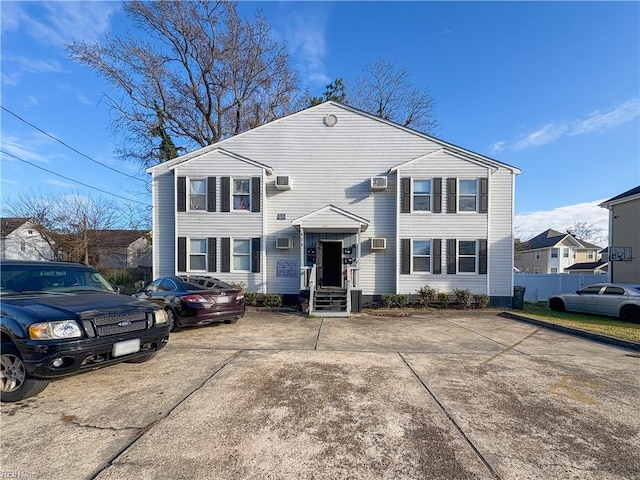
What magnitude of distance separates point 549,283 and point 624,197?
5.06 metres

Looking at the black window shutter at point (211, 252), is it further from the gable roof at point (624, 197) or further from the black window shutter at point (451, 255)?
the gable roof at point (624, 197)

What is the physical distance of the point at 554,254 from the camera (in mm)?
34781

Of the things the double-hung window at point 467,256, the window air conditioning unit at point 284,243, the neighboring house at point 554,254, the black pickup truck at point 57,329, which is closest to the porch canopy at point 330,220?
the window air conditioning unit at point 284,243

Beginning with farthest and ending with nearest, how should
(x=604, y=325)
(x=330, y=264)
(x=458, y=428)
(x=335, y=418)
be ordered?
(x=330, y=264) → (x=604, y=325) → (x=335, y=418) → (x=458, y=428)

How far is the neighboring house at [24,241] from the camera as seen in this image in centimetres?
2006

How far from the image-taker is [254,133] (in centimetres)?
1310

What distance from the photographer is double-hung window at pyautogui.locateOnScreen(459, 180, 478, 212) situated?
12484mm

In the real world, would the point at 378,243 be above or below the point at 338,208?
below

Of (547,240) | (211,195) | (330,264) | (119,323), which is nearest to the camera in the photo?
(119,323)

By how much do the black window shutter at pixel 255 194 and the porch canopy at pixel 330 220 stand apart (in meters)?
1.88

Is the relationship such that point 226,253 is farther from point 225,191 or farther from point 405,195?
point 405,195

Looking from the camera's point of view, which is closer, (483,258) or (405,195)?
(483,258)

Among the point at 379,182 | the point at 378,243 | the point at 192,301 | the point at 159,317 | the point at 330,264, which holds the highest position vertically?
the point at 379,182

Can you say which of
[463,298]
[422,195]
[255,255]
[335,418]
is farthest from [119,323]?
[463,298]
